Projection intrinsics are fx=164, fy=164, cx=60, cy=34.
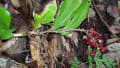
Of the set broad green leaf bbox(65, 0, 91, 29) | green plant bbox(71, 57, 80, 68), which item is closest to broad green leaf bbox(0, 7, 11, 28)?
broad green leaf bbox(65, 0, 91, 29)

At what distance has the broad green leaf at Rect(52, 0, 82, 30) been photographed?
1198 mm

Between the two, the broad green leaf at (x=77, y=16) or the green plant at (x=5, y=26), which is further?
the broad green leaf at (x=77, y=16)

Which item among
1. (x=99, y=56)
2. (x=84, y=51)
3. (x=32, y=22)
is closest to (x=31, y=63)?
(x=32, y=22)

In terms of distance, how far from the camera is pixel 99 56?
1.71m

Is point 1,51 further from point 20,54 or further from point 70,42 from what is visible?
point 70,42

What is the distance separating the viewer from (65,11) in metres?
1.27

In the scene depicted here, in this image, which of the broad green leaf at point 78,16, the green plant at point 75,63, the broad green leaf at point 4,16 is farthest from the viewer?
the green plant at point 75,63

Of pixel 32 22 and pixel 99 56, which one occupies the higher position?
pixel 32 22

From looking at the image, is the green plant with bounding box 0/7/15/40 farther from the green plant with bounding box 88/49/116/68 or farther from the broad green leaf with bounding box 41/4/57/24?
the green plant with bounding box 88/49/116/68

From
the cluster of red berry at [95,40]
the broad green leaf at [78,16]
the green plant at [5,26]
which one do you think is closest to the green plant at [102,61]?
the cluster of red berry at [95,40]

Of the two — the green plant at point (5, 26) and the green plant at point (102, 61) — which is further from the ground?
the green plant at point (5, 26)

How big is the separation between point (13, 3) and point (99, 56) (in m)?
1.00

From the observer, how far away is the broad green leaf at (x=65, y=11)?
1.20m

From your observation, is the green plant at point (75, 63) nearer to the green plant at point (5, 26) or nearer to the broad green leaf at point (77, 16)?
the broad green leaf at point (77, 16)
